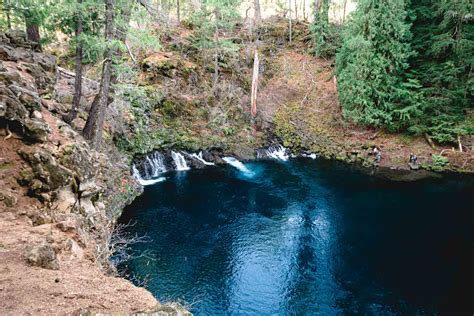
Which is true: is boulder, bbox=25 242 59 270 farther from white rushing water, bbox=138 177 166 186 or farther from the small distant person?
the small distant person

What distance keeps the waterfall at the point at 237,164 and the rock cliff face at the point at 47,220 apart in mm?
13290

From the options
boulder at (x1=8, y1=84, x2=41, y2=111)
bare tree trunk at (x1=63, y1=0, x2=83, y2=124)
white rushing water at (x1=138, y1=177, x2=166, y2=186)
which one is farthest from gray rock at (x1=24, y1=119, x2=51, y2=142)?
white rushing water at (x1=138, y1=177, x2=166, y2=186)

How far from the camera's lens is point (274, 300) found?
11586 millimetres

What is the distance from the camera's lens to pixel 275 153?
86.8 feet

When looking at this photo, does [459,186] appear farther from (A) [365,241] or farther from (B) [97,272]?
(B) [97,272]

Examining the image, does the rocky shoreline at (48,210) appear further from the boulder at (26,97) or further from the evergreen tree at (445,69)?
the evergreen tree at (445,69)

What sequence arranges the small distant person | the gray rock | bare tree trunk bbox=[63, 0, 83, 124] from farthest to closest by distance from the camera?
the small distant person, bare tree trunk bbox=[63, 0, 83, 124], the gray rock

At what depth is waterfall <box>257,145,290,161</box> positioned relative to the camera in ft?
85.1

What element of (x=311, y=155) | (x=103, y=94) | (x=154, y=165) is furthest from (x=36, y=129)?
(x=311, y=155)

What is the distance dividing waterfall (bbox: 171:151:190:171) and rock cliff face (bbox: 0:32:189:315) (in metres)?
10.8

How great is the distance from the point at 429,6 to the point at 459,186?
1366 cm

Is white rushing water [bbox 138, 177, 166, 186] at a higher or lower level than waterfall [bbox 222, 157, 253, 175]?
lower

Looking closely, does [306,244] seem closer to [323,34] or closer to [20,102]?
[20,102]

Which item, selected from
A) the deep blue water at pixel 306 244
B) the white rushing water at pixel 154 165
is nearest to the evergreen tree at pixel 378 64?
the deep blue water at pixel 306 244
